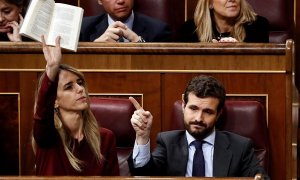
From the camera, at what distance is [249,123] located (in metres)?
1.26

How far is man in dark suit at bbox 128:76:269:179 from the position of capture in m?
1.19

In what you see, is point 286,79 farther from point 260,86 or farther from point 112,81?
point 112,81

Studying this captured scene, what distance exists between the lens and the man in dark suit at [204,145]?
1.19 m

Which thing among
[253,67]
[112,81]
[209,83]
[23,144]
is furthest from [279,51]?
[23,144]

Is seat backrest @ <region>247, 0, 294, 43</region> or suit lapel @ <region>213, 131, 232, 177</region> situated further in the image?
seat backrest @ <region>247, 0, 294, 43</region>

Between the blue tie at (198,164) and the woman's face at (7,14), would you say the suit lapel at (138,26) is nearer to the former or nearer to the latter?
the woman's face at (7,14)

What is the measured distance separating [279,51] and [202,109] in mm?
195

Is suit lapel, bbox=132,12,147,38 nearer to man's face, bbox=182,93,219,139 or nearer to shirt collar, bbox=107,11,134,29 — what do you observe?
shirt collar, bbox=107,11,134,29

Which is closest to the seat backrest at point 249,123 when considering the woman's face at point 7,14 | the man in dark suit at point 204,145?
the man in dark suit at point 204,145

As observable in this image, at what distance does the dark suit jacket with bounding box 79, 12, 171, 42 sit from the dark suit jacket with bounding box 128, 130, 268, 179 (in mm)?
362

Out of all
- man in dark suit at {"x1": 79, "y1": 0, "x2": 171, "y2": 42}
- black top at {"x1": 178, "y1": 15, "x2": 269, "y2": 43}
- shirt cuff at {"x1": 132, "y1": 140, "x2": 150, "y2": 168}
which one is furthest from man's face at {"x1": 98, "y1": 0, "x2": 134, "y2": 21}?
shirt cuff at {"x1": 132, "y1": 140, "x2": 150, "y2": 168}

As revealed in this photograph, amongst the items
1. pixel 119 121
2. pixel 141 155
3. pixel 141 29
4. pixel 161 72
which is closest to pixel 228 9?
pixel 141 29

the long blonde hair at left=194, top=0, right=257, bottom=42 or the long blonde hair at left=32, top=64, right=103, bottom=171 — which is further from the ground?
the long blonde hair at left=194, top=0, right=257, bottom=42

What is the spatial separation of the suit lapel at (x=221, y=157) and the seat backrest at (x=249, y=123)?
0.06 m
